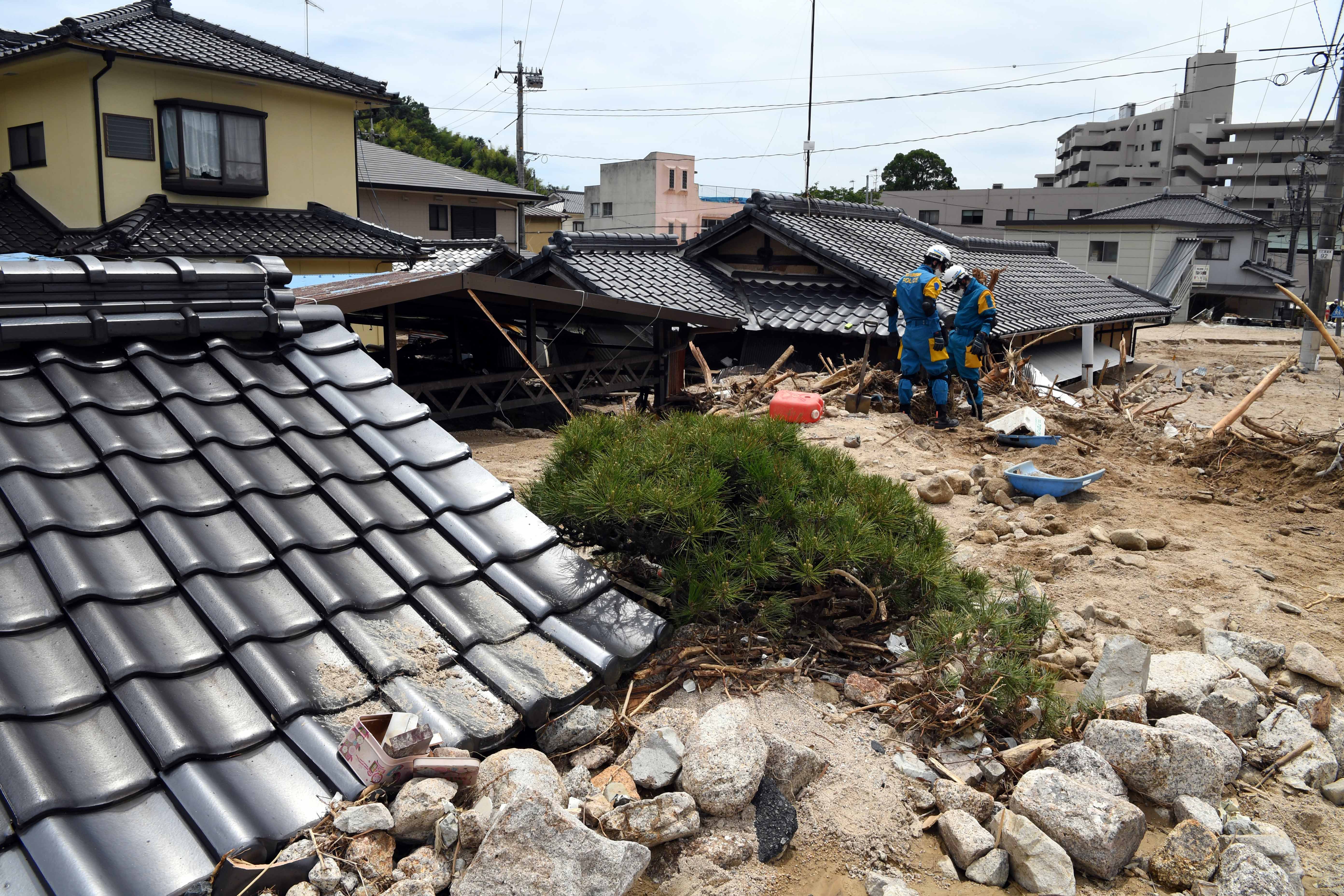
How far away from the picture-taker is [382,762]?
235cm

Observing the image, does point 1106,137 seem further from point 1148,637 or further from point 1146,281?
point 1148,637

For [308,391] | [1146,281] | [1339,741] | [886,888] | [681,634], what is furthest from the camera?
[1146,281]

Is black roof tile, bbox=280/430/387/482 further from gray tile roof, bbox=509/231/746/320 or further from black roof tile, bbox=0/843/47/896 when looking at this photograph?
gray tile roof, bbox=509/231/746/320

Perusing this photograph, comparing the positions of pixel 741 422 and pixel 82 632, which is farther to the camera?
pixel 741 422

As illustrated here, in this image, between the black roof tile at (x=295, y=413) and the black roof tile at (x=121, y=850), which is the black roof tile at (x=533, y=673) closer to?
the black roof tile at (x=121, y=850)

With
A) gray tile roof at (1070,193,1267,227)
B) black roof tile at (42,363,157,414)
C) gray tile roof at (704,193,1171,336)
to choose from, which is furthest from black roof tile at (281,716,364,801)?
gray tile roof at (1070,193,1267,227)

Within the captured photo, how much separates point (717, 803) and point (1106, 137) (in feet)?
248

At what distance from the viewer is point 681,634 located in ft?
13.3

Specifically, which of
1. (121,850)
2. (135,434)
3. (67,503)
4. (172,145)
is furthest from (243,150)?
(121,850)

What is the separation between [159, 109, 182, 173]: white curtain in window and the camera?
18.0m

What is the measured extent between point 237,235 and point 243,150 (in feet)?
7.18

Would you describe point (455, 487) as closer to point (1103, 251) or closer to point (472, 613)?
point (472, 613)

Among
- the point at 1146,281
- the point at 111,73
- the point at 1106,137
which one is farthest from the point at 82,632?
the point at 1106,137

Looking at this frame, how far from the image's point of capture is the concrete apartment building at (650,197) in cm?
5084
